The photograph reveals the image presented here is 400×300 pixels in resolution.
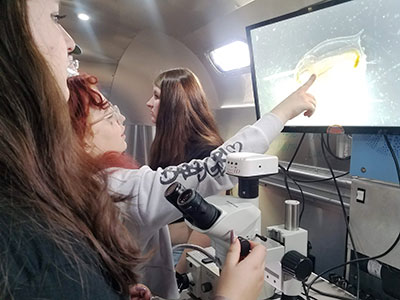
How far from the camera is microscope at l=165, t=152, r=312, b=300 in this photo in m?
0.60

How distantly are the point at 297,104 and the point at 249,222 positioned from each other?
1.69 feet

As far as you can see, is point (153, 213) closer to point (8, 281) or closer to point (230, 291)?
point (230, 291)

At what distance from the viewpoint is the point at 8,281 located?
340mm

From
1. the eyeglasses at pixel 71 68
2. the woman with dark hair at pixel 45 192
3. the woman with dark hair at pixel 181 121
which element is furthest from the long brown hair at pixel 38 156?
the woman with dark hair at pixel 181 121

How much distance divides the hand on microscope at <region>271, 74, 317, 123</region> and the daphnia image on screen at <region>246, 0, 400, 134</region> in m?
0.02

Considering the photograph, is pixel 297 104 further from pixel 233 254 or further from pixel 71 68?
pixel 71 68

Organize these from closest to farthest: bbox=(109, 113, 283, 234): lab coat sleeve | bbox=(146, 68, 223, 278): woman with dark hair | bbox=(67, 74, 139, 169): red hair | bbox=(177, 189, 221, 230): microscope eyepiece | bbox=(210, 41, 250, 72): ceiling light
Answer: bbox=(177, 189, 221, 230): microscope eyepiece → bbox=(109, 113, 283, 234): lab coat sleeve → bbox=(67, 74, 139, 169): red hair → bbox=(146, 68, 223, 278): woman with dark hair → bbox=(210, 41, 250, 72): ceiling light

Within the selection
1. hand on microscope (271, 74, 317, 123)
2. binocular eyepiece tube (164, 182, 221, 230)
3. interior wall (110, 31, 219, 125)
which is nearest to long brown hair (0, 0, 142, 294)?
binocular eyepiece tube (164, 182, 221, 230)

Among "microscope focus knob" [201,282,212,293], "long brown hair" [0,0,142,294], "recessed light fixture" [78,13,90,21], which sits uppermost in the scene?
"recessed light fixture" [78,13,90,21]

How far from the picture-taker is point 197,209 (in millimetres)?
580

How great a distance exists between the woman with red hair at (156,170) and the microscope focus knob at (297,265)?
0.10m

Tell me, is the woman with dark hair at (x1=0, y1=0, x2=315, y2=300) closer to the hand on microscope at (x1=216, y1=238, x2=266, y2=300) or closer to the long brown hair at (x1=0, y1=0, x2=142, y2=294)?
the long brown hair at (x1=0, y1=0, x2=142, y2=294)

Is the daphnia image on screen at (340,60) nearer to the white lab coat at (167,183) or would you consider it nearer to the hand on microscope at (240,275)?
the white lab coat at (167,183)

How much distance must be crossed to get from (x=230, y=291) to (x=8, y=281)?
392mm
